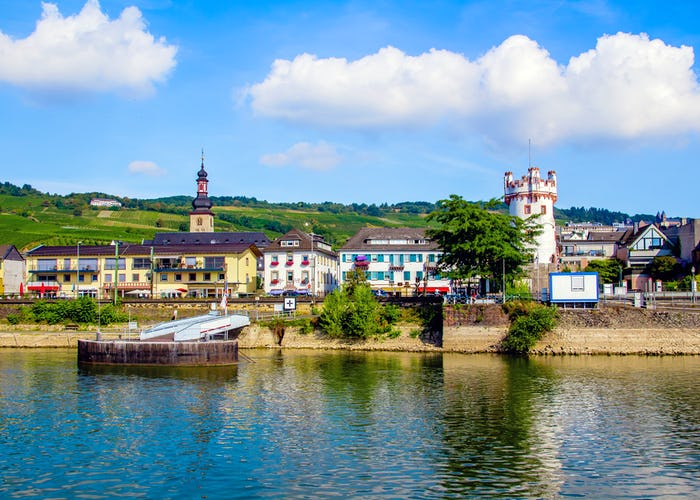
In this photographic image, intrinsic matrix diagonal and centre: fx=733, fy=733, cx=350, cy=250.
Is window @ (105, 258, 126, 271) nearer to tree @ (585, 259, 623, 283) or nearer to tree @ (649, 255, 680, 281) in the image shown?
tree @ (585, 259, 623, 283)

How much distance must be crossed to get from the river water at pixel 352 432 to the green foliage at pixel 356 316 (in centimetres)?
1467

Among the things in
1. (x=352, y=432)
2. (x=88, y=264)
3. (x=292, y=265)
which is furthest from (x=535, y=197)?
(x=352, y=432)

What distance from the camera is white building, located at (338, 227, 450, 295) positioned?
11119 centimetres

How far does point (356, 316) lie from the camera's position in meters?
76.4

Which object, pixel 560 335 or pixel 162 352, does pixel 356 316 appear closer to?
pixel 560 335

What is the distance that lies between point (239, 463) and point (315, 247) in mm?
86257

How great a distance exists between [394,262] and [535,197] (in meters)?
23.1

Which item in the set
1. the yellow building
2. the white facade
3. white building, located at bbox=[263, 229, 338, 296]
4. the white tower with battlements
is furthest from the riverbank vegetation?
the white tower with battlements

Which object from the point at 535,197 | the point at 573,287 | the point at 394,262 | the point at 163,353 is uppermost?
the point at 535,197

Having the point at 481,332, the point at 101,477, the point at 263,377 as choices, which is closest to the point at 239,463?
the point at 101,477

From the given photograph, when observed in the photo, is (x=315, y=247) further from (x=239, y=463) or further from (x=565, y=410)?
(x=239, y=463)

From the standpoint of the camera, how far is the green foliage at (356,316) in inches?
3012

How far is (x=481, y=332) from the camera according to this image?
7300 cm

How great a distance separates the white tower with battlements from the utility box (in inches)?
1226
